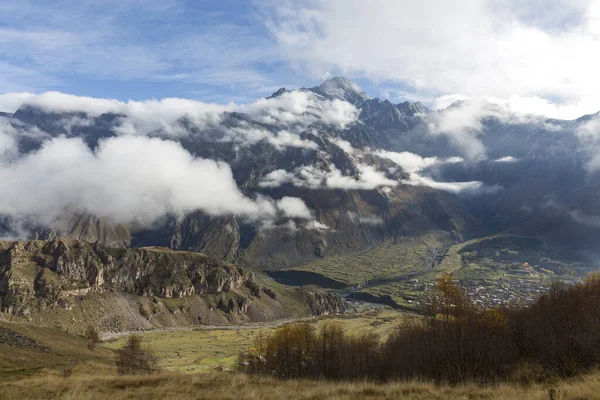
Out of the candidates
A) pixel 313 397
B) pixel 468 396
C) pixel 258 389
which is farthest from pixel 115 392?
pixel 468 396

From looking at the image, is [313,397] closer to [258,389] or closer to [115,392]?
[258,389]

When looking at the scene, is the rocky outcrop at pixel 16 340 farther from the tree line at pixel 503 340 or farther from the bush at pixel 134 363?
the tree line at pixel 503 340

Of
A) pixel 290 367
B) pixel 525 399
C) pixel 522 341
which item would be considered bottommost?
pixel 290 367

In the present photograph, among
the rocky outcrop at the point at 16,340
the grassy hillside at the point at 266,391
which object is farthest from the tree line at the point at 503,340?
the rocky outcrop at the point at 16,340

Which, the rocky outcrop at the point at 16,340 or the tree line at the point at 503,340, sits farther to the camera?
the rocky outcrop at the point at 16,340

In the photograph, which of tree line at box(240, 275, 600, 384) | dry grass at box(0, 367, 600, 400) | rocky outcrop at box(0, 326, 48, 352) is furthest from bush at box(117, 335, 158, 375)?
tree line at box(240, 275, 600, 384)

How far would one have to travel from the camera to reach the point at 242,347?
17950 centimetres

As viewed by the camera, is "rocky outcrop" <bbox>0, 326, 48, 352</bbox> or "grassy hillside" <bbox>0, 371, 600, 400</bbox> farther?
"rocky outcrop" <bbox>0, 326, 48, 352</bbox>

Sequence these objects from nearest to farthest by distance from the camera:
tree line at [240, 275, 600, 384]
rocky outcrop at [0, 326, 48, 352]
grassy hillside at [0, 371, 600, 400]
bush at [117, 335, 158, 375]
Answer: grassy hillside at [0, 371, 600, 400]
tree line at [240, 275, 600, 384]
bush at [117, 335, 158, 375]
rocky outcrop at [0, 326, 48, 352]

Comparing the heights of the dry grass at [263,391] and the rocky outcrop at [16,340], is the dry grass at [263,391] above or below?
above

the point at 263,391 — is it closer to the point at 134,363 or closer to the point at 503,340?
the point at 503,340

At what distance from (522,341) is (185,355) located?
471 feet

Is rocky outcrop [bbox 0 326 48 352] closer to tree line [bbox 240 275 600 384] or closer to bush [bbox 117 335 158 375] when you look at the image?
bush [bbox 117 335 158 375]

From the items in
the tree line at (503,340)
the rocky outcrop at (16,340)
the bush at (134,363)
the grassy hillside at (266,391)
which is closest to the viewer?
the grassy hillside at (266,391)
